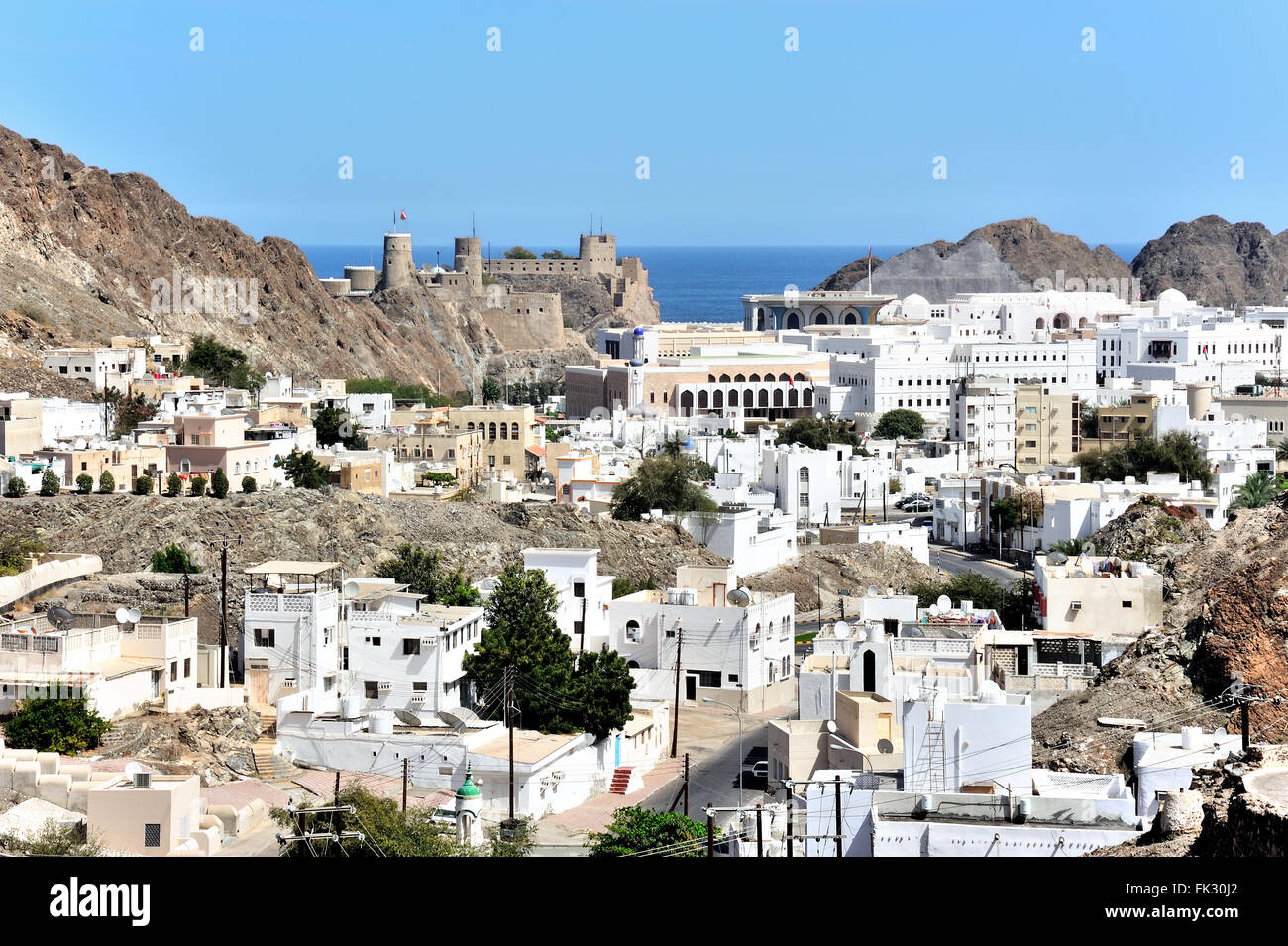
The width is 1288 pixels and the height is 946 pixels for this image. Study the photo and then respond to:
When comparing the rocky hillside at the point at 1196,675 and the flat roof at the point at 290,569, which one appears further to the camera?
the flat roof at the point at 290,569

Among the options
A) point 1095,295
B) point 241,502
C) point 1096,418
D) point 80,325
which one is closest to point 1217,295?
point 1095,295

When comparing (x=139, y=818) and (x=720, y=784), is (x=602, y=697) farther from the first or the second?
(x=139, y=818)

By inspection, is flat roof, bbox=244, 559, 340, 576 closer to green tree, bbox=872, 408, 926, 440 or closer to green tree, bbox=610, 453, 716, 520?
→ green tree, bbox=610, 453, 716, 520

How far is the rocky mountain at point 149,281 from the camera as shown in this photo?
222 ft

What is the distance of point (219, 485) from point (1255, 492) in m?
24.0

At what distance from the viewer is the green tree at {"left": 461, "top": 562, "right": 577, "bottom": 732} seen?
84.6ft

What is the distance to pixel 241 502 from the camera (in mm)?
39094

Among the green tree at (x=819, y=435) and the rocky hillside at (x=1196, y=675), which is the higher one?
the green tree at (x=819, y=435)

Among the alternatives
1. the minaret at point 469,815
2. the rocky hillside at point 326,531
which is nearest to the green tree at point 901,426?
the rocky hillside at point 326,531

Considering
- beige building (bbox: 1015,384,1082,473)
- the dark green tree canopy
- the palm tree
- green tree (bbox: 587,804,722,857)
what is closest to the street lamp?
green tree (bbox: 587,804,722,857)

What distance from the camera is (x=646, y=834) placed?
19531mm

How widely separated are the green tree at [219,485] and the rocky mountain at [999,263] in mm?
127195

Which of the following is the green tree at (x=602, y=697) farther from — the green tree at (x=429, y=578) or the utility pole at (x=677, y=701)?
the green tree at (x=429, y=578)
